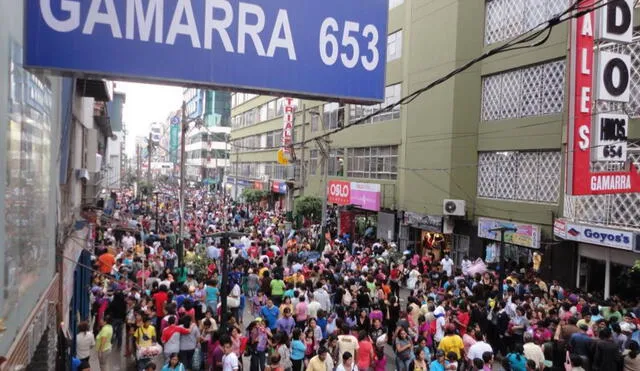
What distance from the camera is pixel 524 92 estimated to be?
20281 mm

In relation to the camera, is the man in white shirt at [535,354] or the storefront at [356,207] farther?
the storefront at [356,207]

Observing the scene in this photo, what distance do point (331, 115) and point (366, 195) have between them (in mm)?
7920

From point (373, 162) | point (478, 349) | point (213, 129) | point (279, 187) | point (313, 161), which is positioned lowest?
point (478, 349)

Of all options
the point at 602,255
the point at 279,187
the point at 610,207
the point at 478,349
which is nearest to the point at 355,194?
the point at 602,255

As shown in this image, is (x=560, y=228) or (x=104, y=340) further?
(x=560, y=228)

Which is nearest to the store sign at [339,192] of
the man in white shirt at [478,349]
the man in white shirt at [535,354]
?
the man in white shirt at [535,354]

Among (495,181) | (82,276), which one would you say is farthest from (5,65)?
(495,181)

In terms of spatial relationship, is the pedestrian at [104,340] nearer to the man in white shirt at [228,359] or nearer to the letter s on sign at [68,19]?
the man in white shirt at [228,359]

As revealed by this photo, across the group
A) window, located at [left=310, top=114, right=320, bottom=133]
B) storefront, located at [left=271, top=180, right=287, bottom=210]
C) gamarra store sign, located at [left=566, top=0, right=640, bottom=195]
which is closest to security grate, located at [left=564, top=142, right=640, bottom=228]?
gamarra store sign, located at [left=566, top=0, right=640, bottom=195]

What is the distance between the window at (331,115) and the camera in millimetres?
34522

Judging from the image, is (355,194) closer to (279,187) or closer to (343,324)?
(279,187)

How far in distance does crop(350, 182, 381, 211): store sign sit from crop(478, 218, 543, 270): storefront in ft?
25.9

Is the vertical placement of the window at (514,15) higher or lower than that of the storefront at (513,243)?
higher

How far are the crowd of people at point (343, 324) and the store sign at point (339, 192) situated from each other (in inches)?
590
